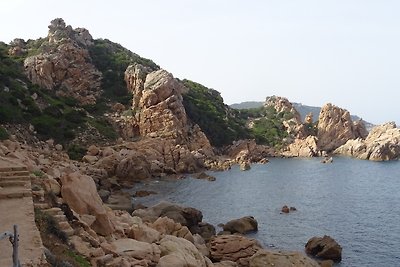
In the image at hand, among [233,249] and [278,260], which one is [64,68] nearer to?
[233,249]

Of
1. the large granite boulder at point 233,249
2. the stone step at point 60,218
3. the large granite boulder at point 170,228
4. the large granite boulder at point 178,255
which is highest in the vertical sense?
the stone step at point 60,218

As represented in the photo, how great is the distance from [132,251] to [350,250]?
21.0 metres

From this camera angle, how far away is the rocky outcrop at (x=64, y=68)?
87312 mm

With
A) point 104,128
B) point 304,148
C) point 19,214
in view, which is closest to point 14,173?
point 19,214

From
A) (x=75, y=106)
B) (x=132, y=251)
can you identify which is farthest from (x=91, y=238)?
(x=75, y=106)

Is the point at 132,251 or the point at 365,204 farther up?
the point at 132,251

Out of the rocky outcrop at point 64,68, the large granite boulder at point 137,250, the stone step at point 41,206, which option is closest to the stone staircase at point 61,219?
the stone step at point 41,206

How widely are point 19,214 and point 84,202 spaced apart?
16.2 feet

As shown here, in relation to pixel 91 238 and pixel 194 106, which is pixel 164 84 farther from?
pixel 91 238

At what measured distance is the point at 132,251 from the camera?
18.4 meters

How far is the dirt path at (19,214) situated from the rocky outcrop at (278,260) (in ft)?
43.6

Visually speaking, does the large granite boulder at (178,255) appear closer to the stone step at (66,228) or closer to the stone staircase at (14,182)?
the stone step at (66,228)

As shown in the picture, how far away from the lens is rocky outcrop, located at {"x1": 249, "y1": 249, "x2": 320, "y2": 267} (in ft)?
81.4

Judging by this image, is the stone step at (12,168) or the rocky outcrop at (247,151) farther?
the rocky outcrop at (247,151)
